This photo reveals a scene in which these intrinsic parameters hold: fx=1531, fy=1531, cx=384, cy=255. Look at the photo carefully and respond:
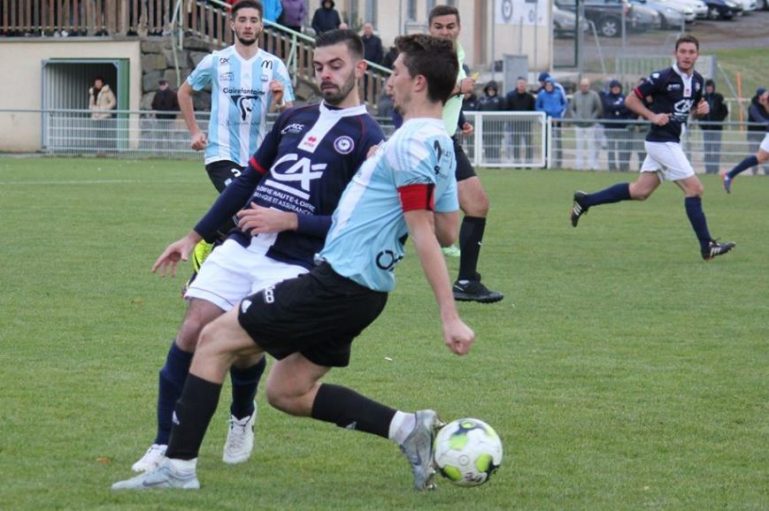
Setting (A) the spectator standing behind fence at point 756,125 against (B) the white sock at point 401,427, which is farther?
(A) the spectator standing behind fence at point 756,125

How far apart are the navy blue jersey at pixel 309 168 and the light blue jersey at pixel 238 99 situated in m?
4.02

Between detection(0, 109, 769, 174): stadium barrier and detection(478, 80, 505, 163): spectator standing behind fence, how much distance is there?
0.06ft

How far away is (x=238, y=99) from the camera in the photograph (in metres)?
9.91

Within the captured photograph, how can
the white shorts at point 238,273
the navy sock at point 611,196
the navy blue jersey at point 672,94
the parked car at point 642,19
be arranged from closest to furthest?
1. the white shorts at point 238,273
2. the navy blue jersey at point 672,94
3. the navy sock at point 611,196
4. the parked car at point 642,19

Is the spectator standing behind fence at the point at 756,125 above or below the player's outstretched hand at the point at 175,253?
above

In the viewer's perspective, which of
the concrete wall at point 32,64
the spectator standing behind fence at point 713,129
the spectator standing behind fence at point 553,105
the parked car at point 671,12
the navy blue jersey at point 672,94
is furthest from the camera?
the parked car at point 671,12

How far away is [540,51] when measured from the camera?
4488 cm

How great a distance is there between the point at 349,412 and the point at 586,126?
25.1 m

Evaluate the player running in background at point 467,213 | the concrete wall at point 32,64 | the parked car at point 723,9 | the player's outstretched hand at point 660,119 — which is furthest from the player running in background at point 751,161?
the parked car at point 723,9

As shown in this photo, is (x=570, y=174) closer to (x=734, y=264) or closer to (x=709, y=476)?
(x=734, y=264)

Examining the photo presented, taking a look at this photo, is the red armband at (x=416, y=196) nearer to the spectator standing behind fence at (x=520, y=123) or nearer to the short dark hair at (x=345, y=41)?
the short dark hair at (x=345, y=41)

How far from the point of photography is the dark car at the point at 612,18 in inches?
1663

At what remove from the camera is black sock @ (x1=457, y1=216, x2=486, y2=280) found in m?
11.0

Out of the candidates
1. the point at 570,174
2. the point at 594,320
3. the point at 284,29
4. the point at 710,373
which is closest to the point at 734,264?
the point at 594,320
